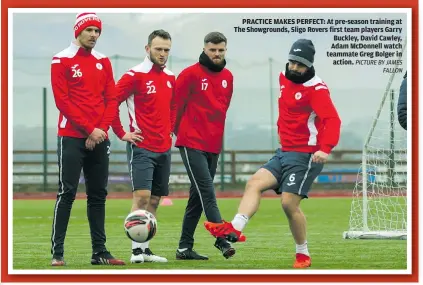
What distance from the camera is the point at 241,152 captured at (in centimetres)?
1526

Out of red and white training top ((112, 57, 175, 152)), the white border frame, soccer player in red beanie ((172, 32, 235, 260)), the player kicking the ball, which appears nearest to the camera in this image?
the player kicking the ball

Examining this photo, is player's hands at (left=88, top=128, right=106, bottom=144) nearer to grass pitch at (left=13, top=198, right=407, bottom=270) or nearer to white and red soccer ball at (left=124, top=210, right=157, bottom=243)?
white and red soccer ball at (left=124, top=210, right=157, bottom=243)

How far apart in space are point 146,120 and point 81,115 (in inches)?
23.1

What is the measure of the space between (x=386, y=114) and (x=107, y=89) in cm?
307

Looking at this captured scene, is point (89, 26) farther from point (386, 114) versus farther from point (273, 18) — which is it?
point (386, 114)

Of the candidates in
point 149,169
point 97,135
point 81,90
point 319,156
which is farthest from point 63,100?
point 319,156

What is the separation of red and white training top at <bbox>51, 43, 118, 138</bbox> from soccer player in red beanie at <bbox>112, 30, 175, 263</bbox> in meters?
0.27

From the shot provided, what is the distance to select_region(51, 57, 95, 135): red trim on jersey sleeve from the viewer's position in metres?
7.26

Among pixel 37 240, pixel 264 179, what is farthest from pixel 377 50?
pixel 37 240

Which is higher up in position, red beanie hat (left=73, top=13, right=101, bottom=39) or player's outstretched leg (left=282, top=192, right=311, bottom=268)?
red beanie hat (left=73, top=13, right=101, bottom=39)

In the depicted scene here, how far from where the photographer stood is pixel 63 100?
727 cm

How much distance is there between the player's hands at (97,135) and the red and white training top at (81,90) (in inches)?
1.0

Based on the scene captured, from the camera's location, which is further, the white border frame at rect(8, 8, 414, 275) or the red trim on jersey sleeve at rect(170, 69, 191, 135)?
the red trim on jersey sleeve at rect(170, 69, 191, 135)

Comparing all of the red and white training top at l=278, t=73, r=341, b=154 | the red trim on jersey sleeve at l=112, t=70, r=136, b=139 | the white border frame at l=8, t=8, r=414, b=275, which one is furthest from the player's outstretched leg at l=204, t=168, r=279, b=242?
the red trim on jersey sleeve at l=112, t=70, r=136, b=139
